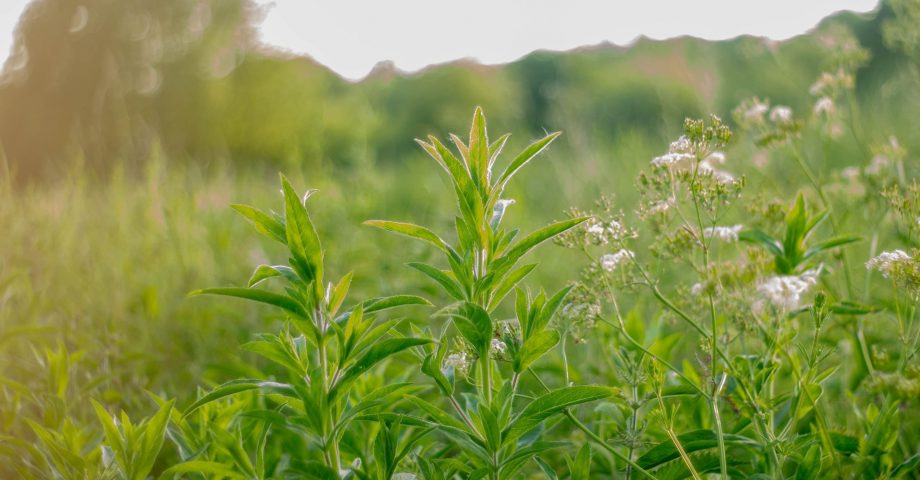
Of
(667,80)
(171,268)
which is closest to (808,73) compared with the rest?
(667,80)

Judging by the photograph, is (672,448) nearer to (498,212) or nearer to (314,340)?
(498,212)

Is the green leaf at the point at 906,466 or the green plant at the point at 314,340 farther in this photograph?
the green leaf at the point at 906,466

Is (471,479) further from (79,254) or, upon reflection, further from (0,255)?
(79,254)

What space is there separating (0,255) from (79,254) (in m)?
0.67

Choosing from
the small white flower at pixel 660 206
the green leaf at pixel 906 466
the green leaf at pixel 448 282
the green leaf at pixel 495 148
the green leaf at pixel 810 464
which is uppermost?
the green leaf at pixel 495 148

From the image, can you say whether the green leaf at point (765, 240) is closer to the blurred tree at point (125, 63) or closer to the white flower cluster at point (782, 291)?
the white flower cluster at point (782, 291)

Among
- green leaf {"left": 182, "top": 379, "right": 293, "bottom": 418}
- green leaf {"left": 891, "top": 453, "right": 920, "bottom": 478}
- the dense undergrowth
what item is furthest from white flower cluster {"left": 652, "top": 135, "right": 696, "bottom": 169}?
green leaf {"left": 182, "top": 379, "right": 293, "bottom": 418}

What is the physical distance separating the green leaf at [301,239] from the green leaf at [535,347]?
0.38m

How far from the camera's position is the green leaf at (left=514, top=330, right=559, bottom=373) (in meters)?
1.34

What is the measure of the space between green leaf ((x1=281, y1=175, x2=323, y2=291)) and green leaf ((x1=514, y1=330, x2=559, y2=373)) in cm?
38

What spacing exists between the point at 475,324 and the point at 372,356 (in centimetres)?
19

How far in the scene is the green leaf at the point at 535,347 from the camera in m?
1.34

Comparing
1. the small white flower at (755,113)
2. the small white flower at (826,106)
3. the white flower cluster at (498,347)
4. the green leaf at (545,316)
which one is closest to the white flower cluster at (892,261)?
the green leaf at (545,316)

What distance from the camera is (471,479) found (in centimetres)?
137
